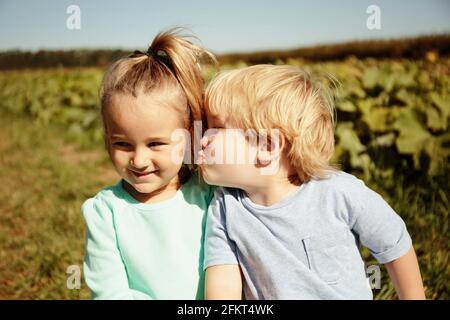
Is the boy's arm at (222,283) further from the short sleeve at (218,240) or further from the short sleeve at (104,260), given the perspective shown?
the short sleeve at (104,260)

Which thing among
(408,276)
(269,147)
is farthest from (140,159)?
(408,276)

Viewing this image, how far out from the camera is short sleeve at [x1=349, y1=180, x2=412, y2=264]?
5.95 ft

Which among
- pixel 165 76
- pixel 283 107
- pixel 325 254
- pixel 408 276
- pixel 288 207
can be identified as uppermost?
pixel 165 76

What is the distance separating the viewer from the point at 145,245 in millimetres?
1953

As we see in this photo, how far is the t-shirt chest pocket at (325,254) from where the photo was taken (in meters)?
1.82

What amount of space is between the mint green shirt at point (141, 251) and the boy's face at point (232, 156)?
25 centimetres

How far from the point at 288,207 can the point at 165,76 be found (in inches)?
24.9

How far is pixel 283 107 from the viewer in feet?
5.88

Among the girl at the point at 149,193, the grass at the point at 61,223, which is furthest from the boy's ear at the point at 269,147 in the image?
the grass at the point at 61,223

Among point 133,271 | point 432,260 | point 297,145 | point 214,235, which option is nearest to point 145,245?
point 133,271

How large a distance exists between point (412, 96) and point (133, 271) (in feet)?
8.78

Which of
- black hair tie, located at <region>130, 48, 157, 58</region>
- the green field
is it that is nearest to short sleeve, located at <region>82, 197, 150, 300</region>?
black hair tie, located at <region>130, 48, 157, 58</region>

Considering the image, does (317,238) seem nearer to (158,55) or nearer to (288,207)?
(288,207)

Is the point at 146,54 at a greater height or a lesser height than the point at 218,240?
greater
